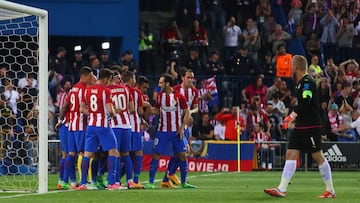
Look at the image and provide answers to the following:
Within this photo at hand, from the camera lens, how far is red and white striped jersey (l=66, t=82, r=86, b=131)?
21.3 meters

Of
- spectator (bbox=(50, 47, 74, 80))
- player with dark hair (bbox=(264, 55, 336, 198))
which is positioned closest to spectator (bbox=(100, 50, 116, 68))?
spectator (bbox=(50, 47, 74, 80))

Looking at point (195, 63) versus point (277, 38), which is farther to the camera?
point (277, 38)

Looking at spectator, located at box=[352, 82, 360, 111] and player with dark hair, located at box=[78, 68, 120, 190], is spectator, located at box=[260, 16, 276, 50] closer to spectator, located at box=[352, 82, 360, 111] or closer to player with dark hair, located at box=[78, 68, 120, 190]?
spectator, located at box=[352, 82, 360, 111]

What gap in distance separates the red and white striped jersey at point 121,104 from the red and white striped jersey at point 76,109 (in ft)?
2.23

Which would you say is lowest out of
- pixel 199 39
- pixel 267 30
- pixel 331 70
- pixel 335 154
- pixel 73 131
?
pixel 335 154

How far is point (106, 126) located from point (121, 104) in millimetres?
997

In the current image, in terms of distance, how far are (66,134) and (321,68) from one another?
52.1 feet

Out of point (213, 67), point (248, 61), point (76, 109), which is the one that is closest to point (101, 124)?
point (76, 109)

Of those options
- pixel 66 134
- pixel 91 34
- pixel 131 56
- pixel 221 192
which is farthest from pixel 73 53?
pixel 221 192

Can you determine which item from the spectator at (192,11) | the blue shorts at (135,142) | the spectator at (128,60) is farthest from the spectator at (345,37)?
the blue shorts at (135,142)

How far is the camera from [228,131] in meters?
32.7

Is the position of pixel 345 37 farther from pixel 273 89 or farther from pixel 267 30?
pixel 273 89

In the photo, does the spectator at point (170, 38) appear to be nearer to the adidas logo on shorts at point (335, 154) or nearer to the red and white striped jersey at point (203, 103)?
the red and white striped jersey at point (203, 103)

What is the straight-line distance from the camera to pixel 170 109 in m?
22.1
